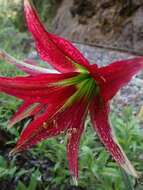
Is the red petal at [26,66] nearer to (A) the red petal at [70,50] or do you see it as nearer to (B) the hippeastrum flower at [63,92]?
(B) the hippeastrum flower at [63,92]

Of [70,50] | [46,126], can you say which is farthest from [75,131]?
[70,50]

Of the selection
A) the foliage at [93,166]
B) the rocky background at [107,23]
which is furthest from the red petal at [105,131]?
the rocky background at [107,23]

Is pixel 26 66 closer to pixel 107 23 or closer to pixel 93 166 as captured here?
pixel 93 166

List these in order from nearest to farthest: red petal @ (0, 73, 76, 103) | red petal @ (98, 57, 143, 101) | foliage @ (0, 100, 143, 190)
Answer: red petal @ (98, 57, 143, 101)
red petal @ (0, 73, 76, 103)
foliage @ (0, 100, 143, 190)

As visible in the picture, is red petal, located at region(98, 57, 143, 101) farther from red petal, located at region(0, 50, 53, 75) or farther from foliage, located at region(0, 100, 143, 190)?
foliage, located at region(0, 100, 143, 190)

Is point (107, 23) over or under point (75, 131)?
over

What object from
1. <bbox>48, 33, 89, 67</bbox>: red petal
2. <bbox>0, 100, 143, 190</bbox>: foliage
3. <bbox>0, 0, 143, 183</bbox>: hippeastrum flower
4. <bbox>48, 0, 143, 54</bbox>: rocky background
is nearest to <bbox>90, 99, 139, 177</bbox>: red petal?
<bbox>0, 0, 143, 183</bbox>: hippeastrum flower
